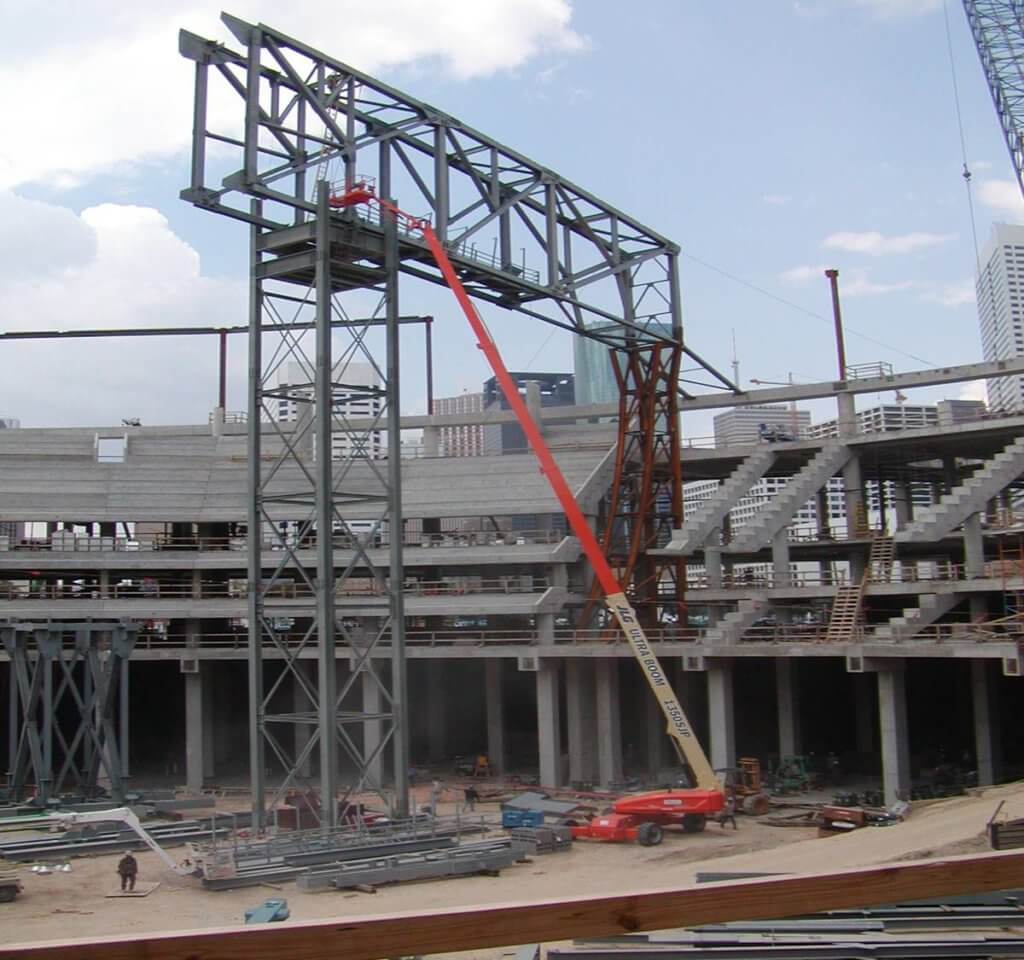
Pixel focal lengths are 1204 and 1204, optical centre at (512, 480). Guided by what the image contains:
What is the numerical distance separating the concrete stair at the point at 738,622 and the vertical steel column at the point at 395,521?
1238 centimetres

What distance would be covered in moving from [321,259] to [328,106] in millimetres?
4547

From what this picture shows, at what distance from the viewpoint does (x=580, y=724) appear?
148 feet

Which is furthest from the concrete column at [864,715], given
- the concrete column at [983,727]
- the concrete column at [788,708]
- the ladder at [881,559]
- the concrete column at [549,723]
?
the concrete column at [549,723]

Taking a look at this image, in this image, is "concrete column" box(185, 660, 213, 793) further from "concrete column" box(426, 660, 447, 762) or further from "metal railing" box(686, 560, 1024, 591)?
"metal railing" box(686, 560, 1024, 591)

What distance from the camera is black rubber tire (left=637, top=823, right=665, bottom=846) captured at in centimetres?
3067

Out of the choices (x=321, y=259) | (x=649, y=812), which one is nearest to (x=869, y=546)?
(x=649, y=812)

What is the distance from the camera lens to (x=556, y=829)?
31.5m

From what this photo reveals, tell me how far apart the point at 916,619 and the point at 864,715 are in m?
11.8

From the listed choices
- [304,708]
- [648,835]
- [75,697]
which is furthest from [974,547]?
[75,697]

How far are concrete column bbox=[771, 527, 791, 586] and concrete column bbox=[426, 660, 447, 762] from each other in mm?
15785

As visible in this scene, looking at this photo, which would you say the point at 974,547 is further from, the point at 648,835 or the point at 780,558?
the point at 648,835

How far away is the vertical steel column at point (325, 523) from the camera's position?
30656 mm

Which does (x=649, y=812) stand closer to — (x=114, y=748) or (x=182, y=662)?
(x=114, y=748)

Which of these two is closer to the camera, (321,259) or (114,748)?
(321,259)
